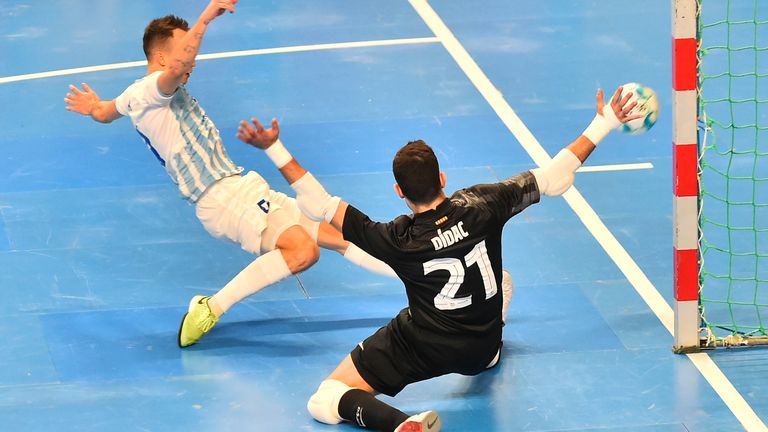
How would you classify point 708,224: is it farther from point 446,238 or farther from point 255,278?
point 255,278

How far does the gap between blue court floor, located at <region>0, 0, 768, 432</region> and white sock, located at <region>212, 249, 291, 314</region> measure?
9.8 inches

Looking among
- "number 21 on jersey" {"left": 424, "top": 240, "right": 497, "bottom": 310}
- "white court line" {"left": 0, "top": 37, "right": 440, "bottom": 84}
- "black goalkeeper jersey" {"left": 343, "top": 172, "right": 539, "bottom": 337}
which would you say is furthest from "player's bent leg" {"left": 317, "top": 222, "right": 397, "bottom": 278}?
"white court line" {"left": 0, "top": 37, "right": 440, "bottom": 84}

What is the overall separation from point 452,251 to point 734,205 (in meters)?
3.28

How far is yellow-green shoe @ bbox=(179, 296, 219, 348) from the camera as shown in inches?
275

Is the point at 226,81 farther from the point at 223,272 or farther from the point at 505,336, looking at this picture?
the point at 505,336

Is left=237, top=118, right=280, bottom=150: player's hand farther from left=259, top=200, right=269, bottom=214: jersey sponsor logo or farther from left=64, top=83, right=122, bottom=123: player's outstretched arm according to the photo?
left=64, top=83, right=122, bottom=123: player's outstretched arm

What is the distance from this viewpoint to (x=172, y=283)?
7.82 metres

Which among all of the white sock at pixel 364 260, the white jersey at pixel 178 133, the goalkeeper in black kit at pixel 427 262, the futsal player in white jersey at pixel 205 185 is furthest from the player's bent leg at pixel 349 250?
the goalkeeper in black kit at pixel 427 262

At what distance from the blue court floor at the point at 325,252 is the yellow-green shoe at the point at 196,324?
103 millimetres

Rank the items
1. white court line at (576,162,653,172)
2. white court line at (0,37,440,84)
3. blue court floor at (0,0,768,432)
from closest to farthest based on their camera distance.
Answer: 1. blue court floor at (0,0,768,432)
2. white court line at (576,162,653,172)
3. white court line at (0,37,440,84)

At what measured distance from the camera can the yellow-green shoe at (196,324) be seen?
23.0 ft

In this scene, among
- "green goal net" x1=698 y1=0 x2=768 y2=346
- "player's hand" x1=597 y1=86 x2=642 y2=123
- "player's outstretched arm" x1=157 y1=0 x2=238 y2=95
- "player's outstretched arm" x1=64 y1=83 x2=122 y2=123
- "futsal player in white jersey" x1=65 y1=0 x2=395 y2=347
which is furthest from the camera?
"player's outstretched arm" x1=64 y1=83 x2=122 y2=123

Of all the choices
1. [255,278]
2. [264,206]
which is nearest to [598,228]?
[264,206]

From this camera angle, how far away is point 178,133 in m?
7.13
